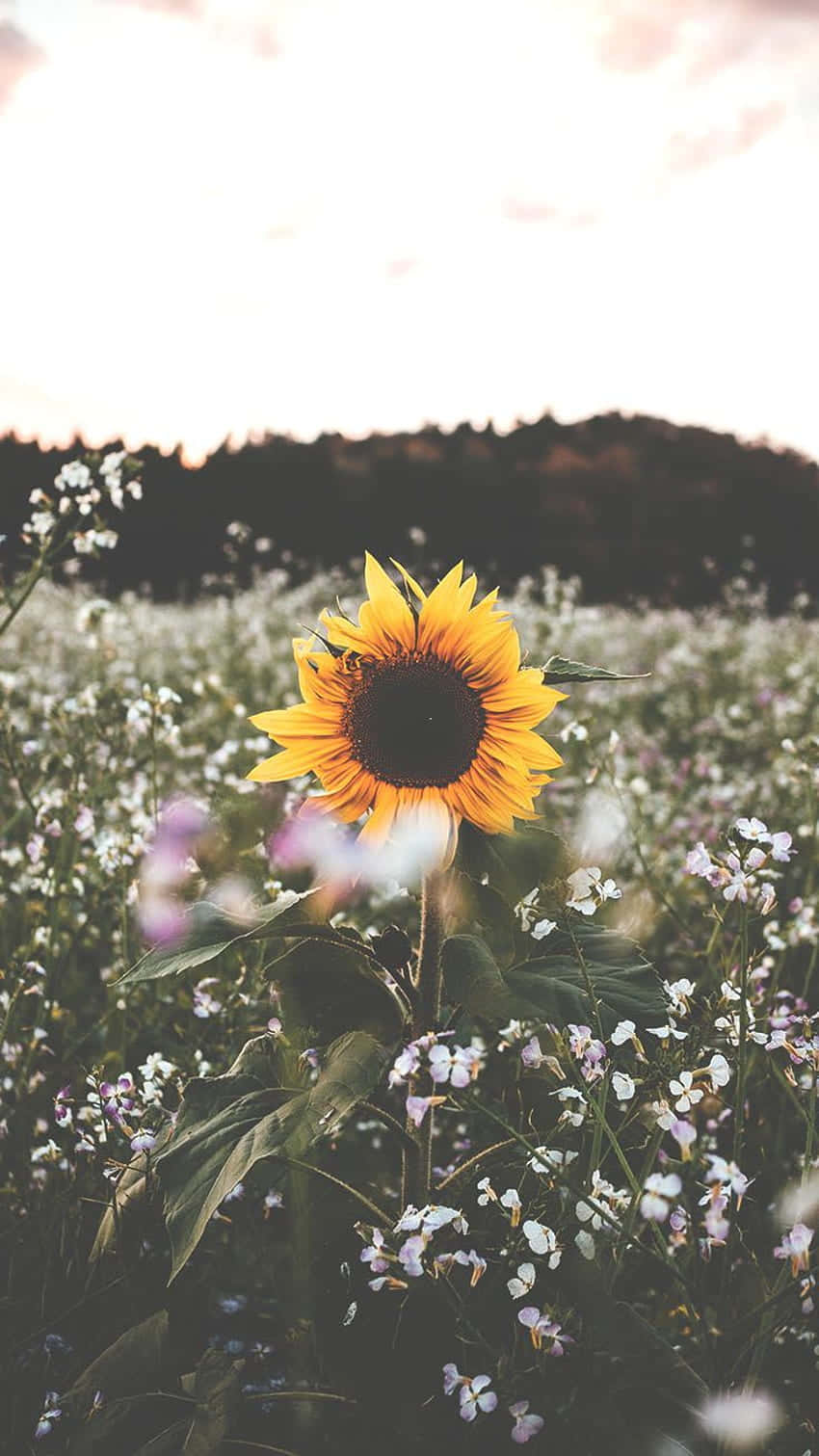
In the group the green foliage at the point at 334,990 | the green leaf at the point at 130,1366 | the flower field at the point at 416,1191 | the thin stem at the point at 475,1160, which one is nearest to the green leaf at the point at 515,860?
the flower field at the point at 416,1191

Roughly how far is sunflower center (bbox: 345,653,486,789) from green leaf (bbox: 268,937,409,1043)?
24 cm

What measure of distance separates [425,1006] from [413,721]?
37 cm

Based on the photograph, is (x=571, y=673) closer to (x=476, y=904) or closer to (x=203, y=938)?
(x=476, y=904)

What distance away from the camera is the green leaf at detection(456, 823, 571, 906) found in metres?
1.40

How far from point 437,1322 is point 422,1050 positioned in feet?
1.27

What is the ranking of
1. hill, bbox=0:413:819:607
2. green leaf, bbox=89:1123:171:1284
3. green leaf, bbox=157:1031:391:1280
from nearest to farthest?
green leaf, bbox=157:1031:391:1280 → green leaf, bbox=89:1123:171:1284 → hill, bbox=0:413:819:607

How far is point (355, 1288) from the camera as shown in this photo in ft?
4.91

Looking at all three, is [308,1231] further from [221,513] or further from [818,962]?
[221,513]

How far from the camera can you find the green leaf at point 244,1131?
1.28 metres

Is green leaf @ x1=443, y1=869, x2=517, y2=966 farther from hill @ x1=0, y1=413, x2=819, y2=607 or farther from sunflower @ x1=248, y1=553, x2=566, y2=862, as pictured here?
hill @ x1=0, y1=413, x2=819, y2=607

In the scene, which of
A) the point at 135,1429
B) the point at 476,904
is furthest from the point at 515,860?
the point at 135,1429

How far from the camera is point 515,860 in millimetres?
1415

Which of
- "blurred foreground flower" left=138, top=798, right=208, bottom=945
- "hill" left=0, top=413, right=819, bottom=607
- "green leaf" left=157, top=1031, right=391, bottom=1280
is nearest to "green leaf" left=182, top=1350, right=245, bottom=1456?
"green leaf" left=157, top=1031, right=391, bottom=1280

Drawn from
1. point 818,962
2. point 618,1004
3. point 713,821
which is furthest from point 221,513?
point 618,1004
